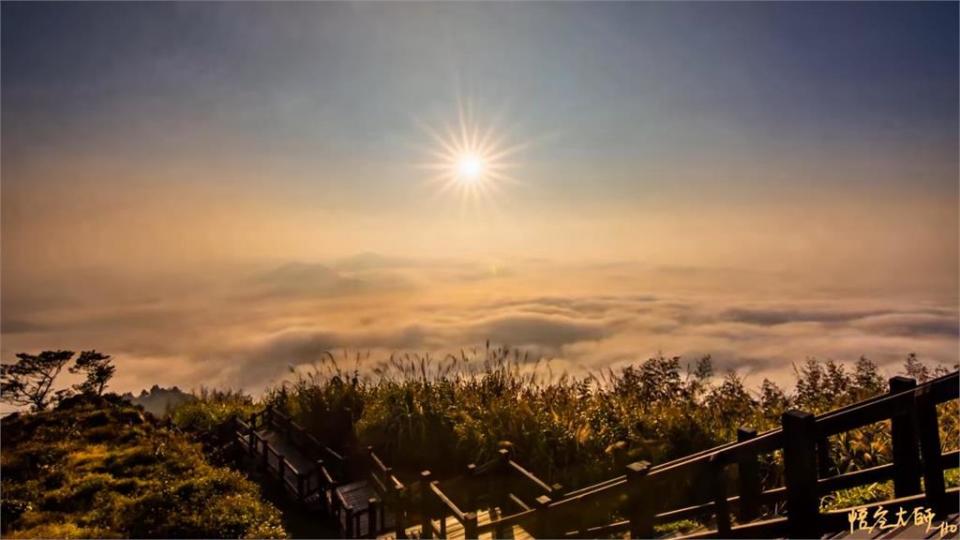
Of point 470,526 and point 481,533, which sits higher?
point 470,526

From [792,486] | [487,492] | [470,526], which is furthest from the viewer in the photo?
[487,492]

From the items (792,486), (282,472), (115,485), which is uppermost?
(792,486)

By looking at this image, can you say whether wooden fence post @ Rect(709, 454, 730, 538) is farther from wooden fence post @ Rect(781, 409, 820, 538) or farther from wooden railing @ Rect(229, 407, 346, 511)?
wooden railing @ Rect(229, 407, 346, 511)

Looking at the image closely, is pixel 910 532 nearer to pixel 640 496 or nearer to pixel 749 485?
pixel 749 485

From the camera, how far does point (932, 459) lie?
4461 mm

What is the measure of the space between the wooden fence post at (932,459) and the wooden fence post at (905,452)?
42 centimetres

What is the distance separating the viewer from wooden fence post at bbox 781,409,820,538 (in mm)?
4195

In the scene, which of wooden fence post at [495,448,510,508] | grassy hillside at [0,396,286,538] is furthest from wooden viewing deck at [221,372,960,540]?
grassy hillside at [0,396,286,538]

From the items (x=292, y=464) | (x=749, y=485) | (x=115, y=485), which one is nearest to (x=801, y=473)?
(x=749, y=485)

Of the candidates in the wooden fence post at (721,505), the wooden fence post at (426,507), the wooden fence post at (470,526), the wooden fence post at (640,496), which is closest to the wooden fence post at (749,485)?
the wooden fence post at (721,505)

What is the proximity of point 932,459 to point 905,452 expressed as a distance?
1.84 ft

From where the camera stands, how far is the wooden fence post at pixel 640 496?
5.11 meters

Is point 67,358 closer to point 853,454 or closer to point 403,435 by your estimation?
point 403,435

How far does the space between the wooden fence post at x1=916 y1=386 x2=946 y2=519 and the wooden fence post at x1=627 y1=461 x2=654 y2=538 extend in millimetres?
2161
